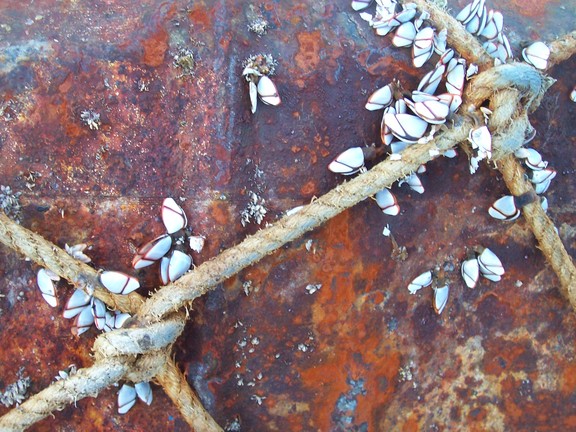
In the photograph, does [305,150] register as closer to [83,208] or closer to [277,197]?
[277,197]

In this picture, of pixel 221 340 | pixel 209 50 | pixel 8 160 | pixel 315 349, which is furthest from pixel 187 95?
pixel 315 349

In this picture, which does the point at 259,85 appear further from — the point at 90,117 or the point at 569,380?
the point at 569,380

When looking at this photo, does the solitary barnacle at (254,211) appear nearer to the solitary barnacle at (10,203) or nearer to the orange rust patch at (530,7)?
the solitary barnacle at (10,203)

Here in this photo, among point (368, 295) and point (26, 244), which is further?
point (368, 295)

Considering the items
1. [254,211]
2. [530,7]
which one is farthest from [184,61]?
[530,7]

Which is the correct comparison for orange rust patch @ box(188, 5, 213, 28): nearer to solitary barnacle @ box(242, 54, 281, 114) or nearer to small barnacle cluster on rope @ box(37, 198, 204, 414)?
solitary barnacle @ box(242, 54, 281, 114)

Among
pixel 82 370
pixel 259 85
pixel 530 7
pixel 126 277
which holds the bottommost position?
pixel 82 370

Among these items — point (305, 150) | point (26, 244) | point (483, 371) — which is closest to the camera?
point (26, 244)
